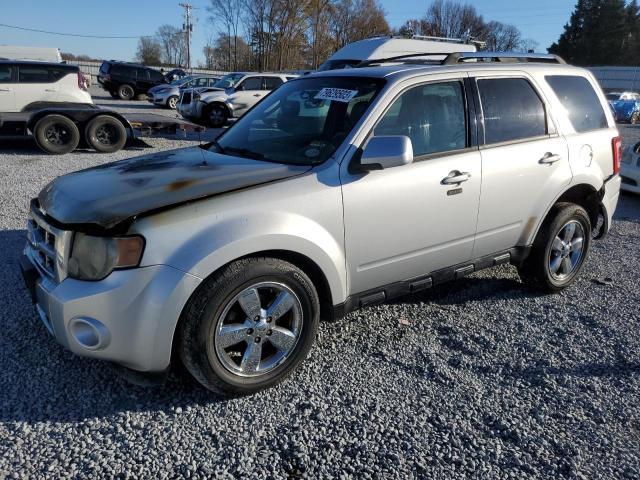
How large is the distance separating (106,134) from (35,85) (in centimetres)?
174

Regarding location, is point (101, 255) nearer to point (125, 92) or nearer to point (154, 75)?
point (125, 92)

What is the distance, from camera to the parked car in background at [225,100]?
16.5 m

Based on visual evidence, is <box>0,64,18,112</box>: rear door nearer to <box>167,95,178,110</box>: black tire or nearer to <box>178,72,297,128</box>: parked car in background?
<box>178,72,297,128</box>: parked car in background

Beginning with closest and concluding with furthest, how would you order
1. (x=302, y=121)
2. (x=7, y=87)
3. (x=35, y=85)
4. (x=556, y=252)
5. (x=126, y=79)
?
(x=302, y=121)
(x=556, y=252)
(x=7, y=87)
(x=35, y=85)
(x=126, y=79)

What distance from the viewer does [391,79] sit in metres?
3.41

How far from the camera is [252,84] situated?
17.8 meters

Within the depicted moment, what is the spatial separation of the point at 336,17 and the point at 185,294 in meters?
60.2

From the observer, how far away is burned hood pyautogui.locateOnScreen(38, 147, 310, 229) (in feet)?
8.64

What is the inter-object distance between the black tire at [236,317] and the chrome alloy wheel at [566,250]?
2.39 metres

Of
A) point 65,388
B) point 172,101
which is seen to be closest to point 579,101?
point 65,388

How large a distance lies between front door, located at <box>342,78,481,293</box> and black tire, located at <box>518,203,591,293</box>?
825 millimetres

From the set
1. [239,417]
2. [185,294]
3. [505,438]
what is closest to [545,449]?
[505,438]

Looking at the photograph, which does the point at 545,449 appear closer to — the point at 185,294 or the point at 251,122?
the point at 185,294

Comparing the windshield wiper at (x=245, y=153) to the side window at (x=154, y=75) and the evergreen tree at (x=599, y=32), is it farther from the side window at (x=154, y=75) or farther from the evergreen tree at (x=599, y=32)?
the evergreen tree at (x=599, y=32)
